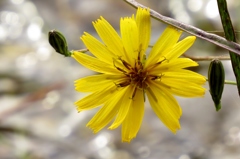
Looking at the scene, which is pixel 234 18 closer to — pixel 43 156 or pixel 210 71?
pixel 43 156

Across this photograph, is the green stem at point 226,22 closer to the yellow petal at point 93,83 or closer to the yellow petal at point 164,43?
the yellow petal at point 164,43

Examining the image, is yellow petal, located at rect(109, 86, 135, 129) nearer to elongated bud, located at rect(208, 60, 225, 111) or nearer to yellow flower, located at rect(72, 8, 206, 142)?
yellow flower, located at rect(72, 8, 206, 142)

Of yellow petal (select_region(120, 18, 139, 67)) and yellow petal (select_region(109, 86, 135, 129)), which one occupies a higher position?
yellow petal (select_region(120, 18, 139, 67))

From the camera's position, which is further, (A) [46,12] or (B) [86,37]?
(A) [46,12]

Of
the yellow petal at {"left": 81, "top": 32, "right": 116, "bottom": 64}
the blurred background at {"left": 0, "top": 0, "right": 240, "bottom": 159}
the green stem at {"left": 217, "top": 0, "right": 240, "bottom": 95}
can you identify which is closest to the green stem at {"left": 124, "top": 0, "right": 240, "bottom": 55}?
the green stem at {"left": 217, "top": 0, "right": 240, "bottom": 95}

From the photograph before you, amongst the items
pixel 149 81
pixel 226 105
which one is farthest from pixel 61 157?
pixel 149 81
